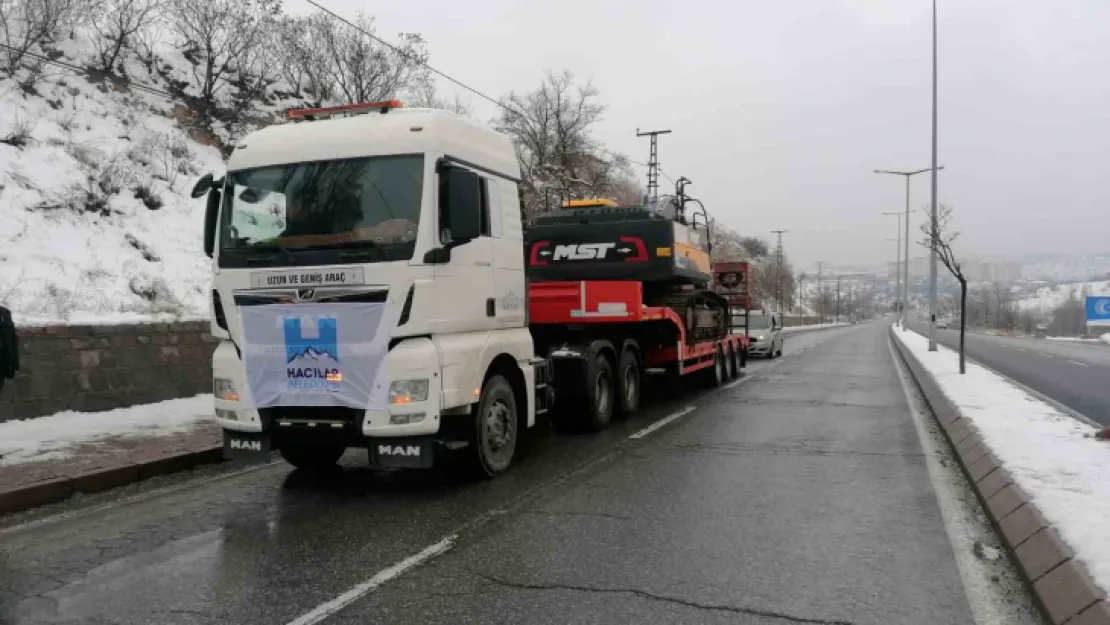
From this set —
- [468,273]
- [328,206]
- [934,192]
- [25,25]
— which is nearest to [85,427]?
[328,206]

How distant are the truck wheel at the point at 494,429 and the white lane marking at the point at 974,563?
3.65 m

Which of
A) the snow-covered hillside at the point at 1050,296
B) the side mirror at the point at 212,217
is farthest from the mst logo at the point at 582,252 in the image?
the snow-covered hillside at the point at 1050,296

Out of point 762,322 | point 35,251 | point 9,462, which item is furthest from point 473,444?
point 762,322

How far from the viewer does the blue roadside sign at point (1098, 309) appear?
178ft

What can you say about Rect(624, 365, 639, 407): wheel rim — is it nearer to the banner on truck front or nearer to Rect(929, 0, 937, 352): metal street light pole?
the banner on truck front

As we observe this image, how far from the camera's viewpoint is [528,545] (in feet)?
16.2

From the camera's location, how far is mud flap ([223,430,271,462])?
609 centimetres

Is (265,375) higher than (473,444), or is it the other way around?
(265,375)

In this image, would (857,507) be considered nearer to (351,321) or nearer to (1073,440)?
(1073,440)

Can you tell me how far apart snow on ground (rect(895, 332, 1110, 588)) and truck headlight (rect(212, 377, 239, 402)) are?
5.85 metres

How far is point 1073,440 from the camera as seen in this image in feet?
24.3

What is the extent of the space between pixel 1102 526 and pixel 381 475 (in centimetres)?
550

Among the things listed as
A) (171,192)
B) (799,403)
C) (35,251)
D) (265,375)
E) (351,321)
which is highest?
(171,192)

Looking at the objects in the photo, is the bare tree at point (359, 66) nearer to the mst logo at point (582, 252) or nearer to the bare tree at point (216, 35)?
the bare tree at point (216, 35)
